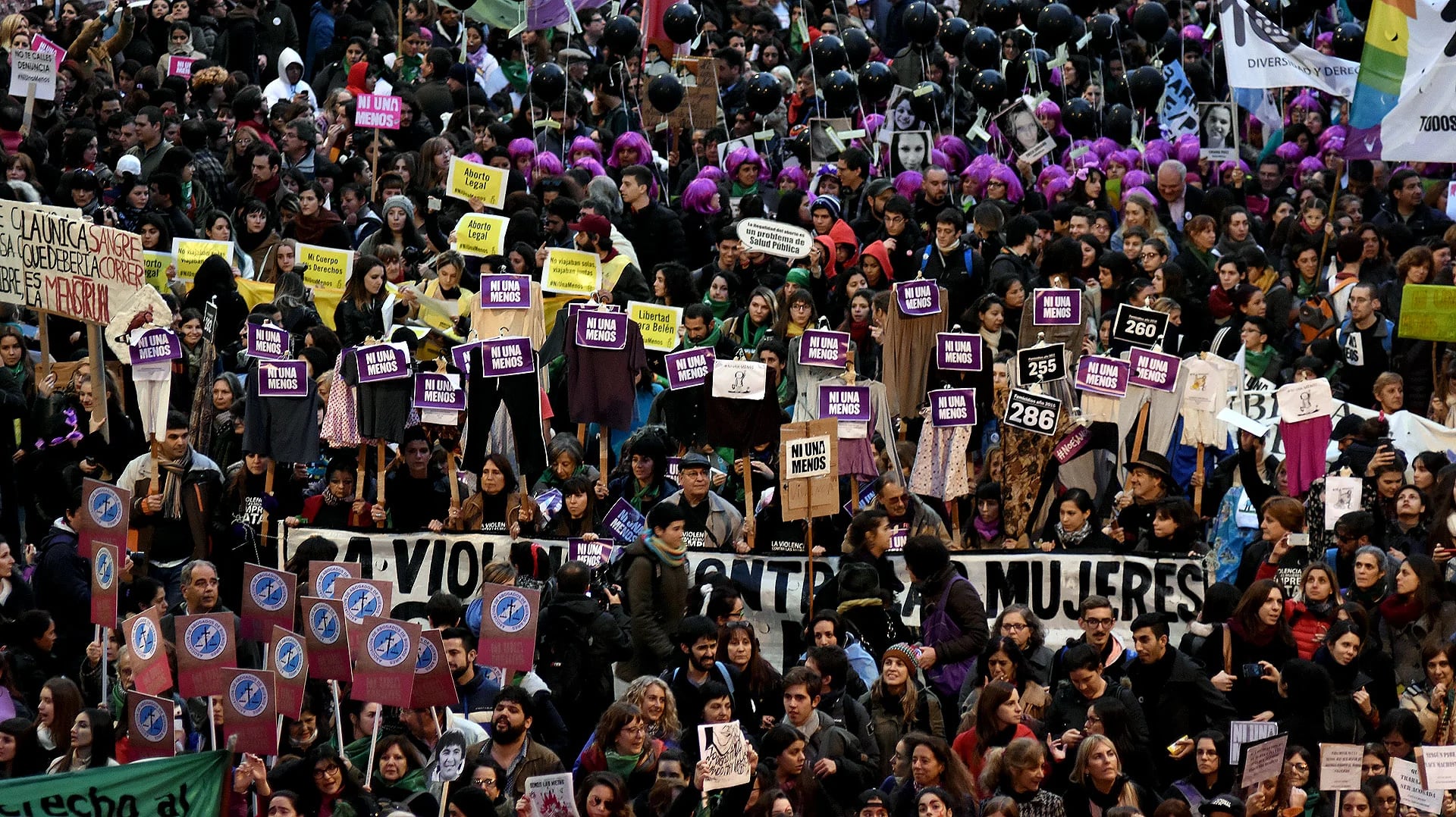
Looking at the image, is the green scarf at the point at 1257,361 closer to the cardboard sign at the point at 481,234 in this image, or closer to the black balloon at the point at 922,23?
the cardboard sign at the point at 481,234

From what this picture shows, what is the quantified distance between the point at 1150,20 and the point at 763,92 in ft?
10.4

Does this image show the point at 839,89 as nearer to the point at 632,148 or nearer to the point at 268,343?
the point at 632,148

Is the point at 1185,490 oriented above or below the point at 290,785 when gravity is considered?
above

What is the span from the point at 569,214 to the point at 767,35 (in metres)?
5.39

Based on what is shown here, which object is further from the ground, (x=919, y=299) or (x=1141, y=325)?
(x=919, y=299)

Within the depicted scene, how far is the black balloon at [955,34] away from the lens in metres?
22.2

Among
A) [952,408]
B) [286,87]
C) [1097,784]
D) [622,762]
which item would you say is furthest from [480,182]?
[1097,784]

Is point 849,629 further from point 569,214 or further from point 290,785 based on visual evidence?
point 569,214

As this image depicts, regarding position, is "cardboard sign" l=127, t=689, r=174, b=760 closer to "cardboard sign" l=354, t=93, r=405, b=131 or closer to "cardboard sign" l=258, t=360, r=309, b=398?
"cardboard sign" l=258, t=360, r=309, b=398

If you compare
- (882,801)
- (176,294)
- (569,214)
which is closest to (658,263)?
(569,214)

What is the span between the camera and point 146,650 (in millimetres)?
12453

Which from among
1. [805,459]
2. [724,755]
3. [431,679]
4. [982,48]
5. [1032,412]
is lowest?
[724,755]

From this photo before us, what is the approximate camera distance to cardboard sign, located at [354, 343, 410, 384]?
15.3 m

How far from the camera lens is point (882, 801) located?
37.1 ft
